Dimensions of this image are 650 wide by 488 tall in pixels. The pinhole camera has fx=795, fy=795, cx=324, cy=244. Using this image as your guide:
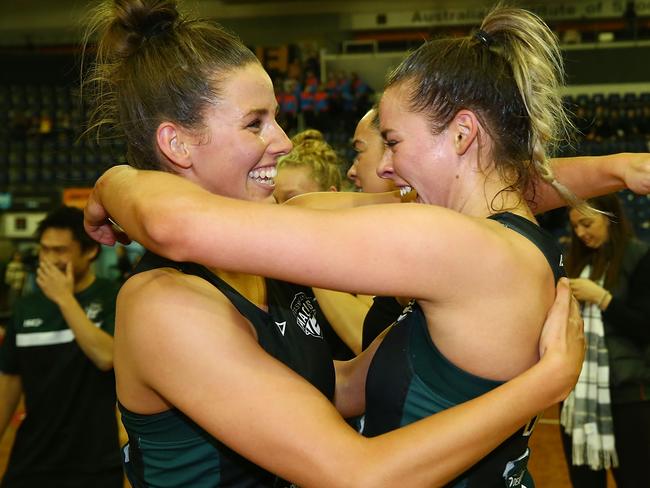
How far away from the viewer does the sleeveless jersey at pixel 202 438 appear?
1.57m

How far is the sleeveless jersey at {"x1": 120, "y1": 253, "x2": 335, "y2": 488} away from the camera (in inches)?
62.0

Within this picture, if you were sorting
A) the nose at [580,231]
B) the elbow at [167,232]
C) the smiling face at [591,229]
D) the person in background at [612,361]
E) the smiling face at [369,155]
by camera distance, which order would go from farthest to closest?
the nose at [580,231] < the smiling face at [591,229] < the person in background at [612,361] < the smiling face at [369,155] < the elbow at [167,232]

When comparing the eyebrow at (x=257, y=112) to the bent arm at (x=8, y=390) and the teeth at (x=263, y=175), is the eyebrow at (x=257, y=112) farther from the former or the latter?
the bent arm at (x=8, y=390)

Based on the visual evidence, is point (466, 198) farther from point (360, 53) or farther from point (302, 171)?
point (360, 53)

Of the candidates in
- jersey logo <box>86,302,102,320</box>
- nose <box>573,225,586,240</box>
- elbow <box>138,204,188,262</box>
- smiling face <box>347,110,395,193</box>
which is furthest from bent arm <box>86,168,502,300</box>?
nose <box>573,225,586,240</box>

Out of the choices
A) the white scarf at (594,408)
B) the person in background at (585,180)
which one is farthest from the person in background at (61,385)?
the white scarf at (594,408)

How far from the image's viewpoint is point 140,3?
1.73 m

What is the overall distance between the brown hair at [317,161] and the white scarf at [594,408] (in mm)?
1566


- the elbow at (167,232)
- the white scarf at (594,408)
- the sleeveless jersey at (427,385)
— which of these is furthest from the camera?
the white scarf at (594,408)

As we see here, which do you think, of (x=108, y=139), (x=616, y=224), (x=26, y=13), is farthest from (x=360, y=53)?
(x=108, y=139)

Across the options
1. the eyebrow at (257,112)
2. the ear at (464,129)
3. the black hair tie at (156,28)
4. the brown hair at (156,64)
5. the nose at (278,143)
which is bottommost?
the nose at (278,143)

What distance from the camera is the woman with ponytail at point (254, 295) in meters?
1.33

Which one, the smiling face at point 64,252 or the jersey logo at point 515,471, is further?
the smiling face at point 64,252

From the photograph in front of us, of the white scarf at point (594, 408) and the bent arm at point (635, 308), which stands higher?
the bent arm at point (635, 308)
